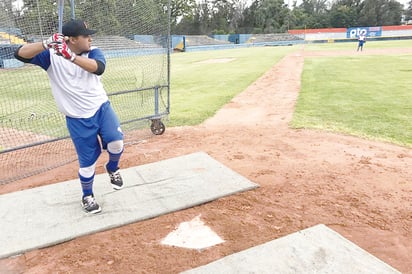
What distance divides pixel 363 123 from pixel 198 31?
2491 inches

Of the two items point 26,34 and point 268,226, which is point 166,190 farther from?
point 26,34

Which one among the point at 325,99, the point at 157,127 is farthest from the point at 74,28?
the point at 325,99

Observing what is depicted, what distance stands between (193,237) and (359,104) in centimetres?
694

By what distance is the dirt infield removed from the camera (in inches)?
108

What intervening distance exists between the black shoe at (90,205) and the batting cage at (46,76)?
1.61 m

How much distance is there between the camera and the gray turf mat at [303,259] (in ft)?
8.30

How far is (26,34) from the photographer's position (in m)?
4.24

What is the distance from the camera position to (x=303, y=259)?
2648 mm

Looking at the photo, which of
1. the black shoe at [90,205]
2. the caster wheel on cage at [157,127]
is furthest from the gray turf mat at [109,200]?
the caster wheel on cage at [157,127]

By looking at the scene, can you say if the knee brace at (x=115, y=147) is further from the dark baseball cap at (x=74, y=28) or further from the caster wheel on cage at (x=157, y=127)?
the caster wheel on cage at (x=157, y=127)

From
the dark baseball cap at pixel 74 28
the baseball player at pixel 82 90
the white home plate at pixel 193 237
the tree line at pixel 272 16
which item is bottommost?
the white home plate at pixel 193 237

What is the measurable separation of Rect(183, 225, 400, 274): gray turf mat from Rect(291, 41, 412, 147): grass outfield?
348 centimetres

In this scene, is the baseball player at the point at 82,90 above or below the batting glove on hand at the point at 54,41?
below

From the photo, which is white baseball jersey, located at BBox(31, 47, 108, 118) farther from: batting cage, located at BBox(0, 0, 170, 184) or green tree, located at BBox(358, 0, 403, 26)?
green tree, located at BBox(358, 0, 403, 26)
